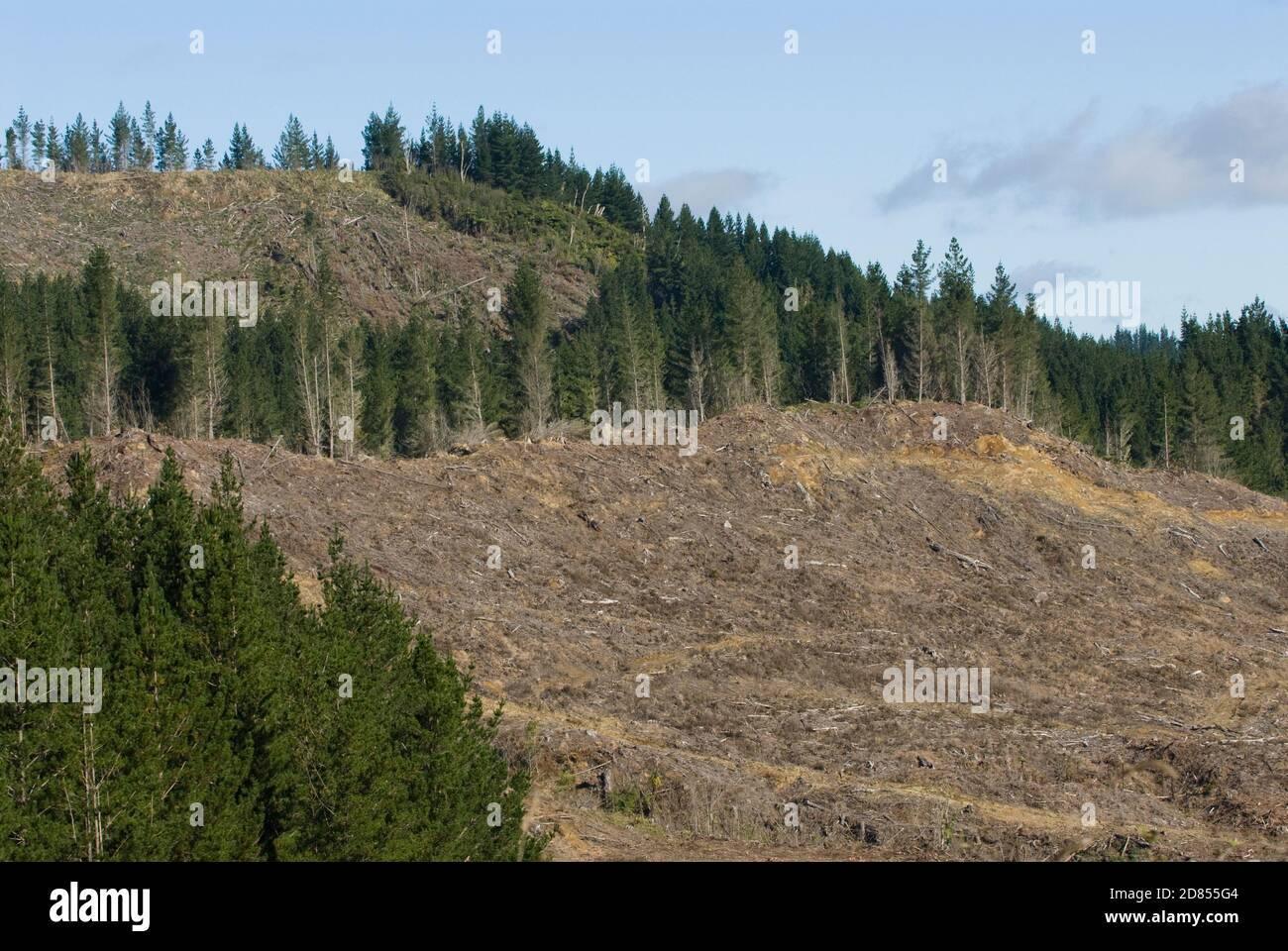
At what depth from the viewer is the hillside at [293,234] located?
118m

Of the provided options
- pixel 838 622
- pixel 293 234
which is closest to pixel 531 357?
pixel 838 622

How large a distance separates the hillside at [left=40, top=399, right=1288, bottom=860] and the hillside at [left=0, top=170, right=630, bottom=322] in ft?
211

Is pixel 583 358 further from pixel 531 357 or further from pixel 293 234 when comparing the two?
pixel 293 234

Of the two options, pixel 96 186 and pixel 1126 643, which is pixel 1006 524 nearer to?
pixel 1126 643

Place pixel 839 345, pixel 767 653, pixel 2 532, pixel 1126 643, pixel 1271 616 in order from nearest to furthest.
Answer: pixel 2 532, pixel 767 653, pixel 1126 643, pixel 1271 616, pixel 839 345

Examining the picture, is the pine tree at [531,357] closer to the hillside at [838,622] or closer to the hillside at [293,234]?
the hillside at [838,622]

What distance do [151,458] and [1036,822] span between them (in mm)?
28825

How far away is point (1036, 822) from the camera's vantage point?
26641 millimetres

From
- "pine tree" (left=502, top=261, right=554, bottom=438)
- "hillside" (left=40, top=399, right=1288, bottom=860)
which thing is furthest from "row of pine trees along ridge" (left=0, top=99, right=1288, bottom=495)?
"hillside" (left=40, top=399, right=1288, bottom=860)

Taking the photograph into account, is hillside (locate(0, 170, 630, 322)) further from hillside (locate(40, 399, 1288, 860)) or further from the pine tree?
hillside (locate(40, 399, 1288, 860))

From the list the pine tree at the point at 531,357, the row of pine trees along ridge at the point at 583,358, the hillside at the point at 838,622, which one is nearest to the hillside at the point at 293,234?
the row of pine trees along ridge at the point at 583,358

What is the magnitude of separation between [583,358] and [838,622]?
4291 centimetres

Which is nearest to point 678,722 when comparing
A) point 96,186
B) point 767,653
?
point 767,653

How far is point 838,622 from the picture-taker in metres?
45.0
